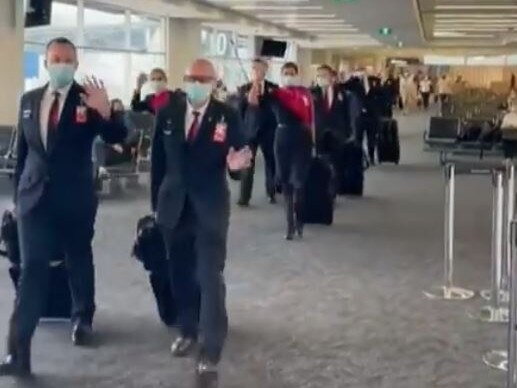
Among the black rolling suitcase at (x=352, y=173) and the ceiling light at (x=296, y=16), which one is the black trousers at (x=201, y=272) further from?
the ceiling light at (x=296, y=16)

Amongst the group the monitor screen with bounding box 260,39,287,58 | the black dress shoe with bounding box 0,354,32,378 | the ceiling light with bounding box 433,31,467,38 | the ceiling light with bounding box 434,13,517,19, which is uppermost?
the ceiling light with bounding box 433,31,467,38

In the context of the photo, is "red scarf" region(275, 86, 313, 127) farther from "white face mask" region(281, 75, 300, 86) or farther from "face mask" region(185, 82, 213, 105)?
"face mask" region(185, 82, 213, 105)

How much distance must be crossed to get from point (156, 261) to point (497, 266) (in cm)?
244

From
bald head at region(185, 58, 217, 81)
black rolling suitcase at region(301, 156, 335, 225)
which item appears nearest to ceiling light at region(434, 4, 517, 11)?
black rolling suitcase at region(301, 156, 335, 225)

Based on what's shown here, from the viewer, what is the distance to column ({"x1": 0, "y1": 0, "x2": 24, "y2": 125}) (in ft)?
50.5

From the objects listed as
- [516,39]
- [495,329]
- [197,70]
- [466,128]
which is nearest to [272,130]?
[495,329]

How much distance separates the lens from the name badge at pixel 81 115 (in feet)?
18.7

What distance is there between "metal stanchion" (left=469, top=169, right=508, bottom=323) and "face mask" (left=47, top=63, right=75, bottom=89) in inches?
125

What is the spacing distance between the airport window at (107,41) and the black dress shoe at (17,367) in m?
11.9

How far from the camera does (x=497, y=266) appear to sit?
7.27 meters

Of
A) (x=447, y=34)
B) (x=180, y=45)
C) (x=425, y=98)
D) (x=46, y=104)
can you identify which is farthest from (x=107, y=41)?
(x=425, y=98)

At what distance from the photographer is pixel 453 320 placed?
23.0ft

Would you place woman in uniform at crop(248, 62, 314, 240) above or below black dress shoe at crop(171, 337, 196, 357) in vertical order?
above

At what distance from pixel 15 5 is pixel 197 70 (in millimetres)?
10795
